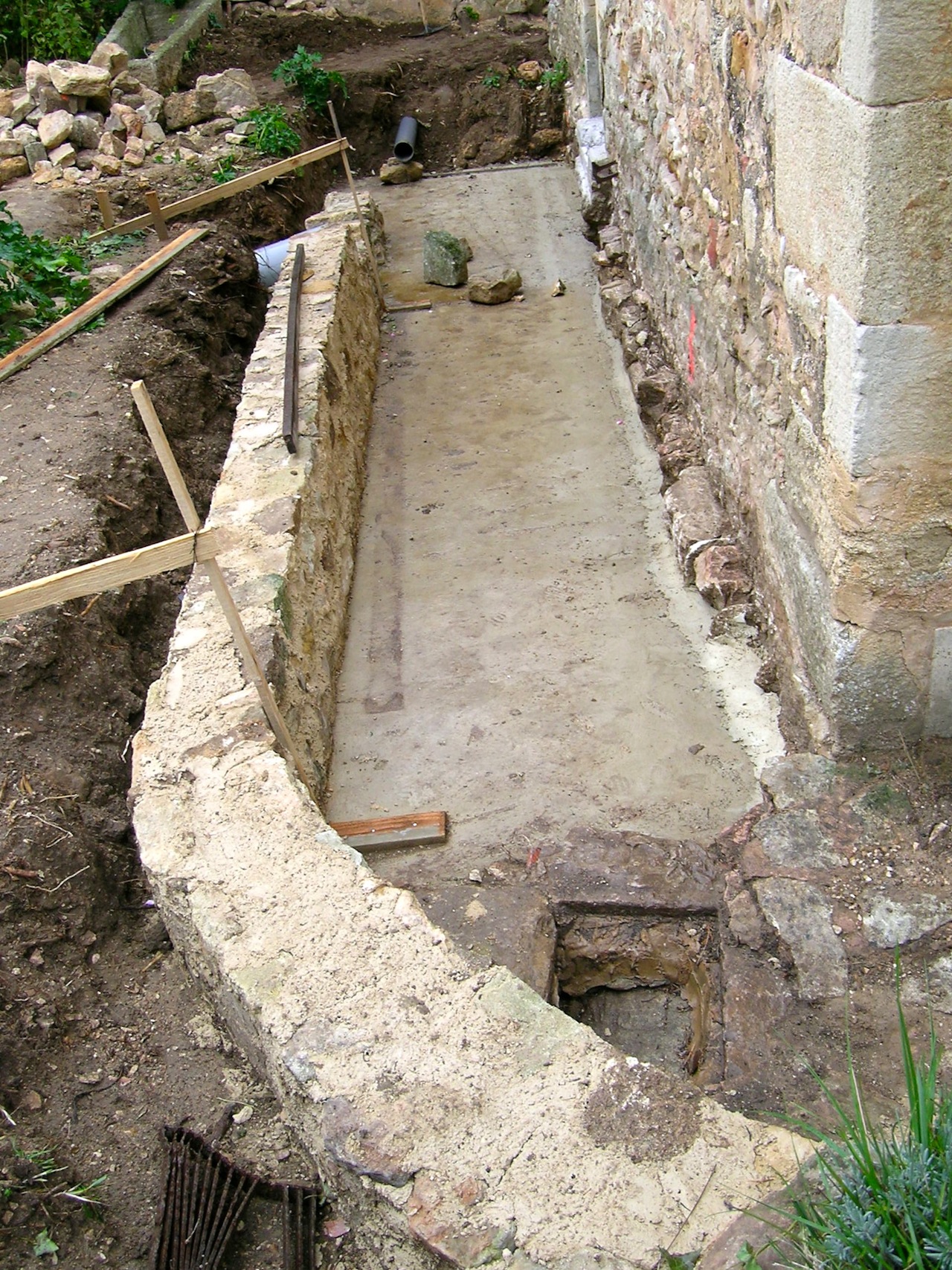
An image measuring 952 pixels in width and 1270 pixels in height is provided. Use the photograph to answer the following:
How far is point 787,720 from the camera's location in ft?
11.6

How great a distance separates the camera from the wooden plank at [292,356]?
4340mm

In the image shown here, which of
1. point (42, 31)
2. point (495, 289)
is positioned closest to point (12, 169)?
point (42, 31)

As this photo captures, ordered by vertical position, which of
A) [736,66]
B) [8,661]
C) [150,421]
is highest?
[736,66]

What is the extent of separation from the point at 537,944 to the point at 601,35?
22.3ft

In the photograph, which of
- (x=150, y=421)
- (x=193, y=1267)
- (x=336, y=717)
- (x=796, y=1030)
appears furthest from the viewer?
(x=336, y=717)

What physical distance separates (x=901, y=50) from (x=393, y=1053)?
231 cm

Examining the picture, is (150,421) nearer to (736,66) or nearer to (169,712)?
(169,712)

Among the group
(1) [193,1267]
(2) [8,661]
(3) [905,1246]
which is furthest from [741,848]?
(2) [8,661]

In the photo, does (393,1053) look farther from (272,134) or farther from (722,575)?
(272,134)

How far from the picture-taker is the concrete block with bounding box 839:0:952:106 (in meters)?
2.11

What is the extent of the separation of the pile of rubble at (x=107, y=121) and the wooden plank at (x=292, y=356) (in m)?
3.03

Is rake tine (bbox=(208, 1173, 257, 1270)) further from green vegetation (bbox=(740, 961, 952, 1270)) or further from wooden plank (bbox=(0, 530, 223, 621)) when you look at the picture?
wooden plank (bbox=(0, 530, 223, 621))

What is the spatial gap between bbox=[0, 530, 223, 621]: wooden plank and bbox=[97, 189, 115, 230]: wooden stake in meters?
5.28

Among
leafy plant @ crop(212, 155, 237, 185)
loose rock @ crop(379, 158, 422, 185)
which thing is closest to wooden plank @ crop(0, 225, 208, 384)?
leafy plant @ crop(212, 155, 237, 185)
